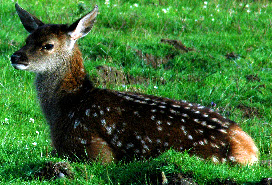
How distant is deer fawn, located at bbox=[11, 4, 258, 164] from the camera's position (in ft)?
18.2

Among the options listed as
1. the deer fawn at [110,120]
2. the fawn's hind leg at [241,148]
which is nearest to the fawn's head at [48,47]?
the deer fawn at [110,120]

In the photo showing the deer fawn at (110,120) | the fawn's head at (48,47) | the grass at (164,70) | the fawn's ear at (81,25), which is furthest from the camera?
the fawn's ear at (81,25)

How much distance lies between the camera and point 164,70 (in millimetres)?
10055

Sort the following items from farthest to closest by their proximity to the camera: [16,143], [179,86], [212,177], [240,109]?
[179,86] → [240,109] → [16,143] → [212,177]

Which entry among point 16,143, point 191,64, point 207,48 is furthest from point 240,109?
point 16,143

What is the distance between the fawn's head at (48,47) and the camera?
6.30 meters

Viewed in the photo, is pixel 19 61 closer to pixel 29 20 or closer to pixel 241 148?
pixel 29 20

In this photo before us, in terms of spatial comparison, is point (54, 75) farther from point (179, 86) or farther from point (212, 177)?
point (179, 86)

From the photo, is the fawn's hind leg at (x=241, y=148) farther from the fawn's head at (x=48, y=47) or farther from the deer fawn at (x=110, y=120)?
the fawn's head at (x=48, y=47)

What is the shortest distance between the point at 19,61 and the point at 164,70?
4.39 m

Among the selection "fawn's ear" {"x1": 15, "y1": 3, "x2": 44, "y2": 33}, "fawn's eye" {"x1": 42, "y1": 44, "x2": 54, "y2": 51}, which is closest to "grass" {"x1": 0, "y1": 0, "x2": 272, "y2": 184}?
"fawn's eye" {"x1": 42, "y1": 44, "x2": 54, "y2": 51}

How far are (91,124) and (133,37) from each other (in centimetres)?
594

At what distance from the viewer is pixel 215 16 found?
547 inches

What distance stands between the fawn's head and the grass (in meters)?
1.05
